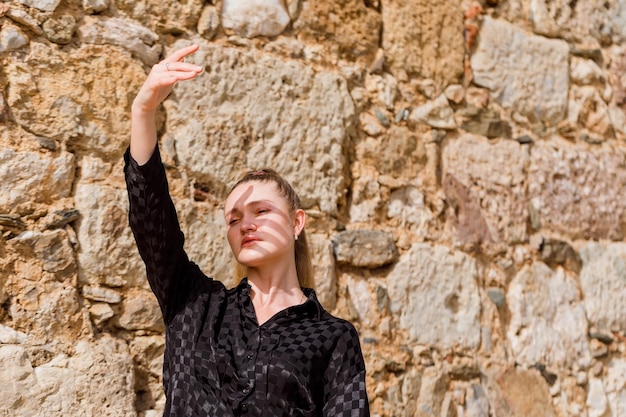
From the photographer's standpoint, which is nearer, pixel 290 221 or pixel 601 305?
pixel 290 221

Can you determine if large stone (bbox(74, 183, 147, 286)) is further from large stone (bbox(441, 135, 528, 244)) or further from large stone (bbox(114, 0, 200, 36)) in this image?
large stone (bbox(441, 135, 528, 244))

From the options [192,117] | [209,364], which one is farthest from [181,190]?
[209,364]

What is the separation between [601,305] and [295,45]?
4.59 feet

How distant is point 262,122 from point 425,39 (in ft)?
2.32

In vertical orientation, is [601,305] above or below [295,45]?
below

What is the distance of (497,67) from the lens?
125 inches

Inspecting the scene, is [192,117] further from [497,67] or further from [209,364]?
[497,67]

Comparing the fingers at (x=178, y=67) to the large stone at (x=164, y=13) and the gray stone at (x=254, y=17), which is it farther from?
the gray stone at (x=254, y=17)

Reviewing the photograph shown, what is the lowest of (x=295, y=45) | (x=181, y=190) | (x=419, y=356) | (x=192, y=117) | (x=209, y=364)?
(x=419, y=356)

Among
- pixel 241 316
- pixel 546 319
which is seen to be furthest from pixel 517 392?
pixel 241 316

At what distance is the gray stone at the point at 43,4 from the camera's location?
7.44 feet

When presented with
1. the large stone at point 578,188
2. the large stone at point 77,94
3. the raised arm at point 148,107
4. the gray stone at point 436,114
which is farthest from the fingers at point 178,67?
the large stone at point 578,188

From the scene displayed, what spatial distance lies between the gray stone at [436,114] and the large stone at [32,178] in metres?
1.16

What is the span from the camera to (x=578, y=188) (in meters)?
3.25
